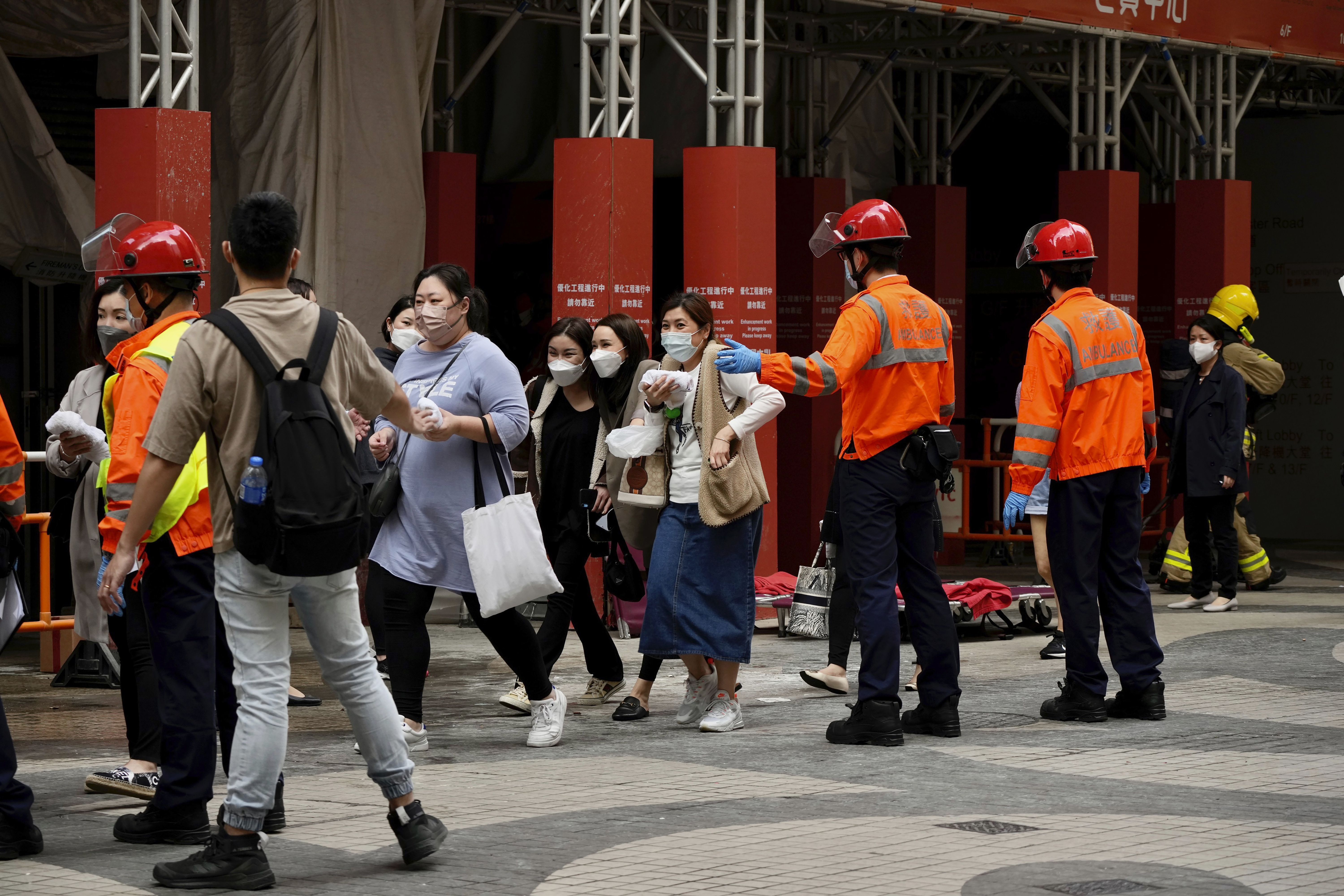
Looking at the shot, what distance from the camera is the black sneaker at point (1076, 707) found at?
8.33 meters

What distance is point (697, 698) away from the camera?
826cm

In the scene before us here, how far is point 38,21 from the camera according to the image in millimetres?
12398

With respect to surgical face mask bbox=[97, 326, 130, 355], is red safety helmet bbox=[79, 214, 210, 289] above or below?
above

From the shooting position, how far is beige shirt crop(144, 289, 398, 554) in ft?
17.3

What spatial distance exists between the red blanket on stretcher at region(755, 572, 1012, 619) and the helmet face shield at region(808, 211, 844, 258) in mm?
3669

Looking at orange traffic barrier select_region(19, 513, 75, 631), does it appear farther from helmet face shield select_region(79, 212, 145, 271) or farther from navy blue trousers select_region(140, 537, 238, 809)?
navy blue trousers select_region(140, 537, 238, 809)

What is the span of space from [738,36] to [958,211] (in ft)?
24.1

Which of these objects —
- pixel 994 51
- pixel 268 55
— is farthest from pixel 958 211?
pixel 268 55

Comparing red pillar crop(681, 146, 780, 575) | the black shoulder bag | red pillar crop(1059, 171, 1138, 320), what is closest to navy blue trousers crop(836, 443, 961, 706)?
the black shoulder bag

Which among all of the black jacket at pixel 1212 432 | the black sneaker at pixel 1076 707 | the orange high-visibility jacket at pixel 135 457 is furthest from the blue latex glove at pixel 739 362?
the black jacket at pixel 1212 432

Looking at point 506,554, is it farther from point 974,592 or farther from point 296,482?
point 974,592

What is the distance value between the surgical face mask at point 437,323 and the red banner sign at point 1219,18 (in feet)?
24.0

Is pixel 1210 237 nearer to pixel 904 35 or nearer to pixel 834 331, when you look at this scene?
pixel 904 35

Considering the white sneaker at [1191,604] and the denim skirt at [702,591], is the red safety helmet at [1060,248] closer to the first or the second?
the denim skirt at [702,591]
